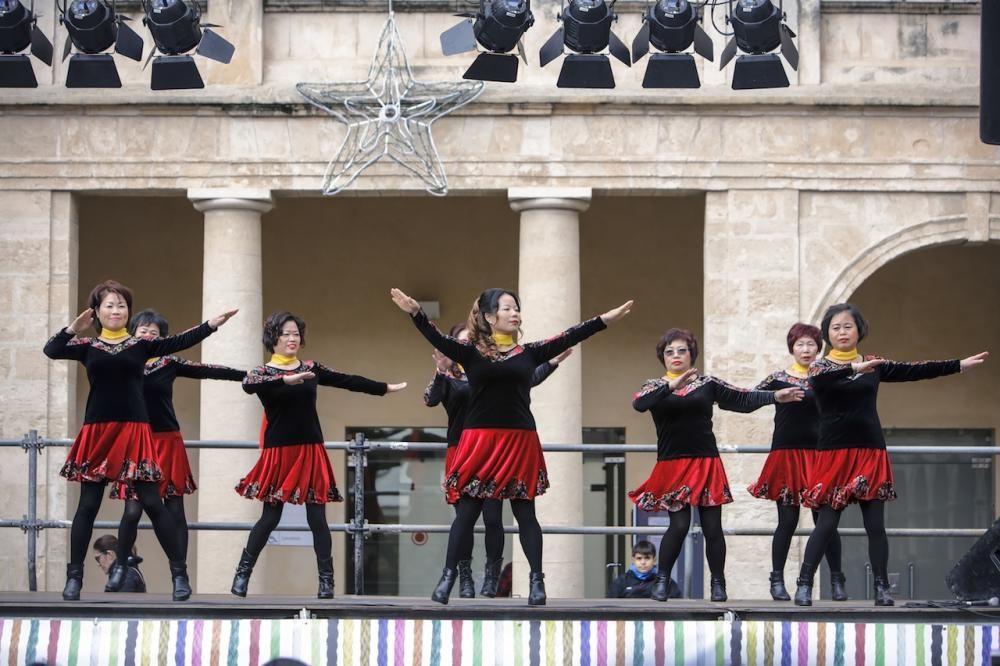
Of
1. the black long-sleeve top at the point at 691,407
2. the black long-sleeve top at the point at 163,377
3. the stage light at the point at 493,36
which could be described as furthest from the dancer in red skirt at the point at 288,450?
the stage light at the point at 493,36

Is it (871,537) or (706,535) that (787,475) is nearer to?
(706,535)

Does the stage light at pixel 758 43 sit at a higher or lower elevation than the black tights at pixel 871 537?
higher

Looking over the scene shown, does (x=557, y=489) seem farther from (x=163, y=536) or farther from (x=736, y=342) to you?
(x=163, y=536)

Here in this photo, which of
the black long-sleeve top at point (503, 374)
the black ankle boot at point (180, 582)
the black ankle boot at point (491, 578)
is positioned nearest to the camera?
the black long-sleeve top at point (503, 374)

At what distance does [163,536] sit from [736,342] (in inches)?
275

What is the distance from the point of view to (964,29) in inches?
597

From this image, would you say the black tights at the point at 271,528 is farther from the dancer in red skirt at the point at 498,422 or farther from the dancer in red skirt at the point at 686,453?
the dancer in red skirt at the point at 686,453

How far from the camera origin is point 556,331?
590 inches

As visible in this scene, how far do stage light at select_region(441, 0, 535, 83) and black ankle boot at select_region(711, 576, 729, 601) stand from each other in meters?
4.91

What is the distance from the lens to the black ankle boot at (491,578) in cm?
904

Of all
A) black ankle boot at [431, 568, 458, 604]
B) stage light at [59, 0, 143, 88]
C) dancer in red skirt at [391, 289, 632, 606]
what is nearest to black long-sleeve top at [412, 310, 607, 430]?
dancer in red skirt at [391, 289, 632, 606]

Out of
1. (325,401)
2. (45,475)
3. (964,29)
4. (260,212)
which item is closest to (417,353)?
(325,401)

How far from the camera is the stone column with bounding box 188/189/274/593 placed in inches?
594

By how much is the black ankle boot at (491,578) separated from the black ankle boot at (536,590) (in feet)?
1.40
